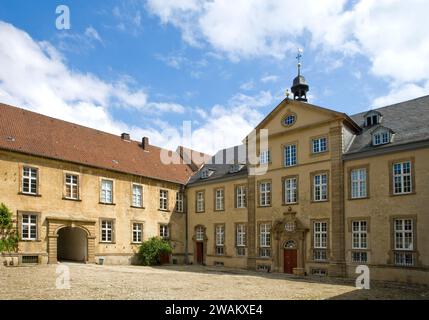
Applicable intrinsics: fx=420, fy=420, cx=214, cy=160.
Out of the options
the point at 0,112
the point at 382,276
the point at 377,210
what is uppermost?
the point at 0,112

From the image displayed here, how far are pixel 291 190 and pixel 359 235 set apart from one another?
5.29 m

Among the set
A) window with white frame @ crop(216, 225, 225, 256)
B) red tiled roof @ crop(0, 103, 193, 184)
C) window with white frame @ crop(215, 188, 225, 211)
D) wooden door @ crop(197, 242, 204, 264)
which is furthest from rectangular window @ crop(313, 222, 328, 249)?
red tiled roof @ crop(0, 103, 193, 184)

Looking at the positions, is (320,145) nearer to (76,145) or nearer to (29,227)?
(76,145)

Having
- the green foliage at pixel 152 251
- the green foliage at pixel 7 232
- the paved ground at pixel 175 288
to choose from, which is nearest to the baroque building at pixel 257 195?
the green foliage at pixel 7 232

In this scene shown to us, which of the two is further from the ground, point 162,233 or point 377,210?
point 377,210

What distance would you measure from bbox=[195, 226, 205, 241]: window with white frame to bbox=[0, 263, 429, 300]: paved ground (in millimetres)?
11521

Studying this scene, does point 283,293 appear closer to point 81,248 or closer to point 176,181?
point 81,248

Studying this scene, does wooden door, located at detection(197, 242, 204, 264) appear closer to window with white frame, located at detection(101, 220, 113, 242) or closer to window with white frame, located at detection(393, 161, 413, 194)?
window with white frame, located at detection(101, 220, 113, 242)

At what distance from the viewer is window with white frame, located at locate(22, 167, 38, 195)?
83.5 feet

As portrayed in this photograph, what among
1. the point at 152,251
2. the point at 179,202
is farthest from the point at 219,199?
the point at 152,251

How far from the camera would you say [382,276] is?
856 inches

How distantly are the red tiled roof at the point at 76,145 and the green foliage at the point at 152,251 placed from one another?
5.08m
